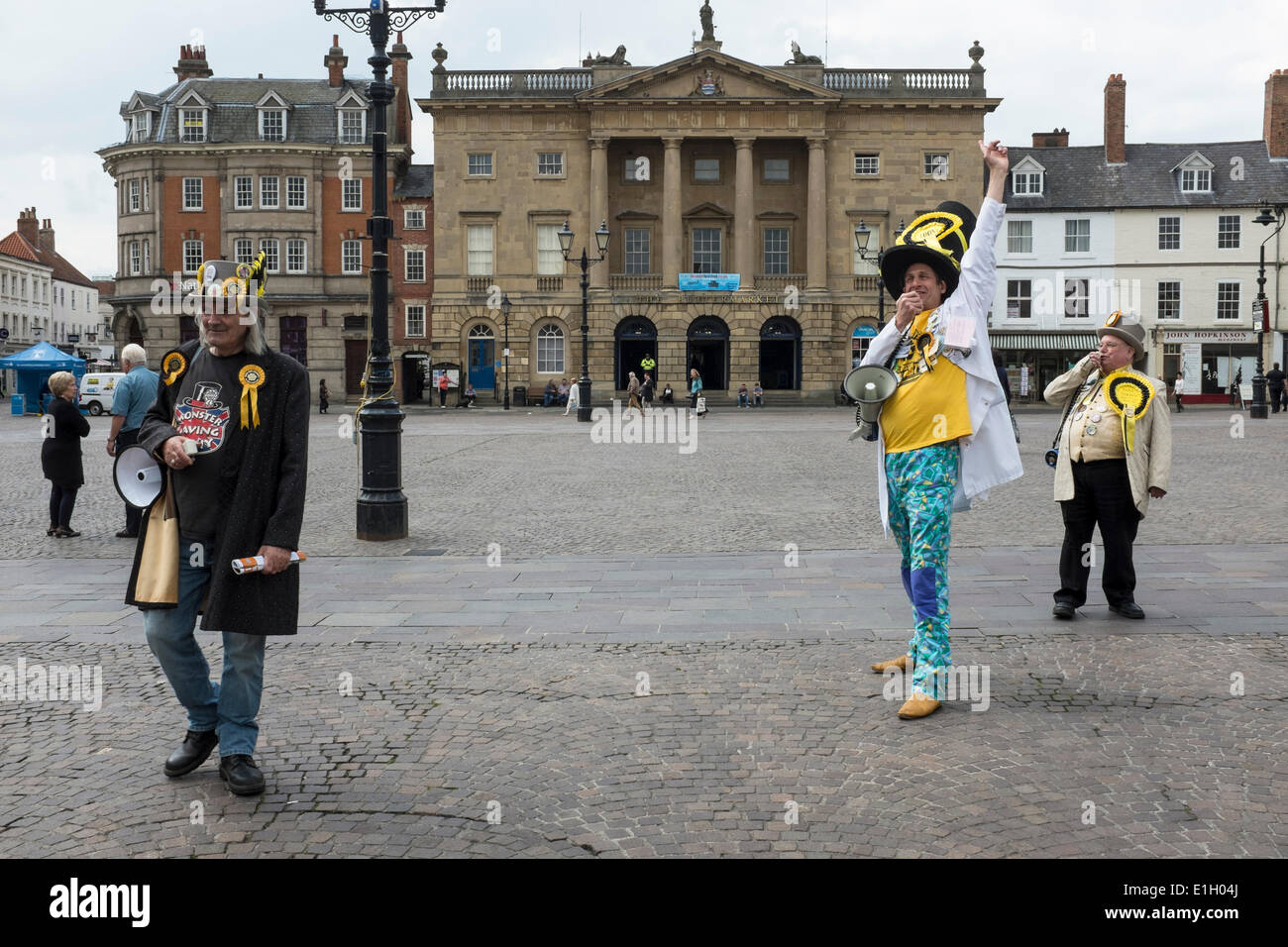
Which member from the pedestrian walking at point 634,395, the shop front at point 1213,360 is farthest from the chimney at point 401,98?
the shop front at point 1213,360

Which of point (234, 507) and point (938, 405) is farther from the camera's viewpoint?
point (938, 405)

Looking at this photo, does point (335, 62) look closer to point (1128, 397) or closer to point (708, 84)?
point (708, 84)

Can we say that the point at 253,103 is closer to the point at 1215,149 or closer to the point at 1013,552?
the point at 1215,149

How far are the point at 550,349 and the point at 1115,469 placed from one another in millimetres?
53009

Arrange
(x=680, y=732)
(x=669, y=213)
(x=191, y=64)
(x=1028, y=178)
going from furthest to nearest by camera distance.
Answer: (x=191, y=64) → (x=1028, y=178) → (x=669, y=213) → (x=680, y=732)

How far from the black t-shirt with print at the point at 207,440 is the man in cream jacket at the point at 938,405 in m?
2.95

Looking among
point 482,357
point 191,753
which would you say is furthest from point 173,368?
point 482,357

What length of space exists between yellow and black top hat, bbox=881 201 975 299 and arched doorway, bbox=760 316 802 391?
5367 centimetres

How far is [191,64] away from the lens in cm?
6756

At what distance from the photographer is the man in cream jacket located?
5.65 meters

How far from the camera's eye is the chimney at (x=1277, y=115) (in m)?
58.6

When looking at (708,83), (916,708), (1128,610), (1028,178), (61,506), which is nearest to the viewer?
(916,708)

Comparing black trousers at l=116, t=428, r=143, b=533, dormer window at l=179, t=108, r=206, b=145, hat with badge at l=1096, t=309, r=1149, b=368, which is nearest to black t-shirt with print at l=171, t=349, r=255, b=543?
hat with badge at l=1096, t=309, r=1149, b=368
